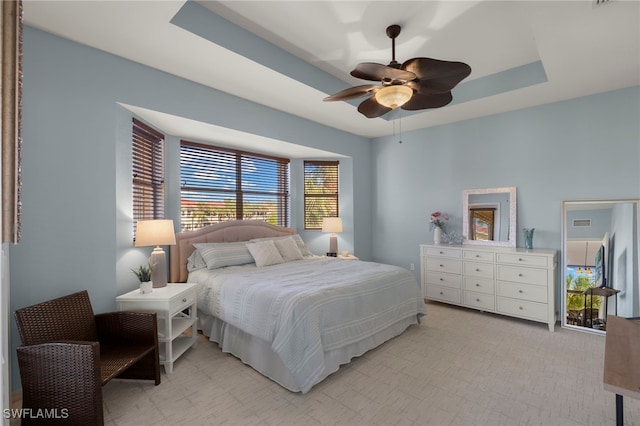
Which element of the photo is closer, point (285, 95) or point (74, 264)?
point (74, 264)

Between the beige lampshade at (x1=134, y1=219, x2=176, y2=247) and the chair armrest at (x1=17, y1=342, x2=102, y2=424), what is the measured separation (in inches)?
44.3

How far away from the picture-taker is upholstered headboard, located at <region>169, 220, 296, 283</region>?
11.7 ft

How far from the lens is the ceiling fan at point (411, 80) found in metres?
2.07

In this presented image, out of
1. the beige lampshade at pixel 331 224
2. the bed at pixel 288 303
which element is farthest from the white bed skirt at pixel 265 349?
the beige lampshade at pixel 331 224

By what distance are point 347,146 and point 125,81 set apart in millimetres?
3309

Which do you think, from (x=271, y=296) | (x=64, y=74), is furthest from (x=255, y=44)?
(x=271, y=296)

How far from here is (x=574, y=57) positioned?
266cm

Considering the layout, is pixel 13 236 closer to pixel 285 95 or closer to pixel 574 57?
pixel 285 95

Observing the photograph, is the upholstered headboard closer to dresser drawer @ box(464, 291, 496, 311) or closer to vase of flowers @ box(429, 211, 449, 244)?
vase of flowers @ box(429, 211, 449, 244)

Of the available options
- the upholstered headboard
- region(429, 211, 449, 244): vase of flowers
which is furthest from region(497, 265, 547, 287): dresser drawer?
the upholstered headboard

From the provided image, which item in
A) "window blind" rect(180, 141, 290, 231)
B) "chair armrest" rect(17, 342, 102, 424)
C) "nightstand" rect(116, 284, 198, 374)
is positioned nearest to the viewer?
"chair armrest" rect(17, 342, 102, 424)

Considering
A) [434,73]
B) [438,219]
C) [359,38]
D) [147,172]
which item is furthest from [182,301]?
[438,219]

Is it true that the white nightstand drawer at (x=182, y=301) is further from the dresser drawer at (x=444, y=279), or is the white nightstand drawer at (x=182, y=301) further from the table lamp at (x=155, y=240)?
the dresser drawer at (x=444, y=279)

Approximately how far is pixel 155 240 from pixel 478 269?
3.83 meters
